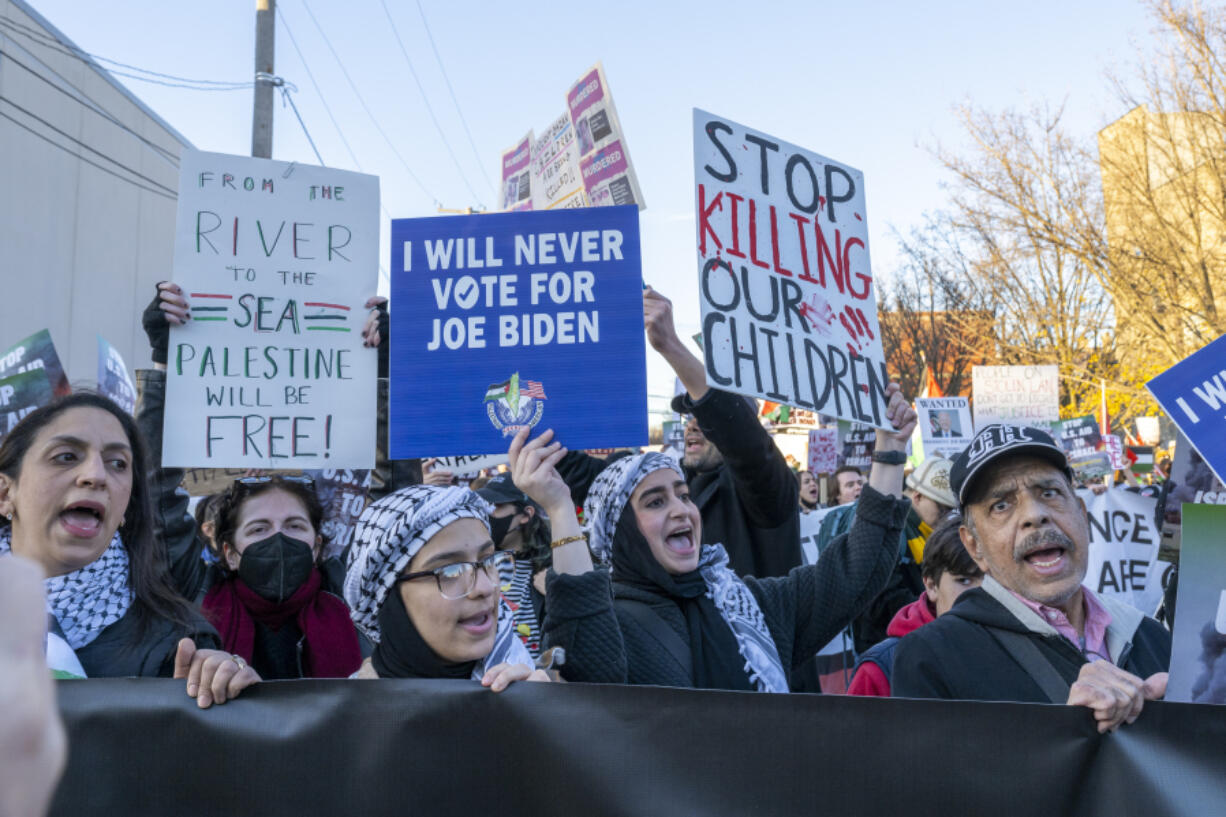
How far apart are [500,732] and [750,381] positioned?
1479 mm

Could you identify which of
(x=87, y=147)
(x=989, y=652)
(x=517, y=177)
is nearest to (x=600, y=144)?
(x=517, y=177)

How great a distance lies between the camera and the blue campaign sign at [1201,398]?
8.40 ft

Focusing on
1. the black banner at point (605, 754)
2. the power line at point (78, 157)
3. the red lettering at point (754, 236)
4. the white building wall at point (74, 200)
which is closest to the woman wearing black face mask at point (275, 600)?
the black banner at point (605, 754)

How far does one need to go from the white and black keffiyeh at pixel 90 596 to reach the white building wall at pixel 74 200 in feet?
45.2

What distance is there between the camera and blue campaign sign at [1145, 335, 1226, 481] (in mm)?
2561

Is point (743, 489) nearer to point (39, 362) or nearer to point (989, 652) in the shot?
point (989, 652)

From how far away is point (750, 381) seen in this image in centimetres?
317

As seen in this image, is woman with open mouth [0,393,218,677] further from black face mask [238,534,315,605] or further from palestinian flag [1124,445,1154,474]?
palestinian flag [1124,445,1154,474]

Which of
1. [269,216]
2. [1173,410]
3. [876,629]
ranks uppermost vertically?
[269,216]

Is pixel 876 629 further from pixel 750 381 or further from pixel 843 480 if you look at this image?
pixel 843 480

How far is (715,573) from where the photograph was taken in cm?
303

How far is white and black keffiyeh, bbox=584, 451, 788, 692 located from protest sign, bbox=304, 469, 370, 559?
Result: 46.4 inches

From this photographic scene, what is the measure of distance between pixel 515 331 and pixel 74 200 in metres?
17.1

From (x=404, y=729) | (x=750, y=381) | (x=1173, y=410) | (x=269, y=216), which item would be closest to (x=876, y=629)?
(x=750, y=381)
